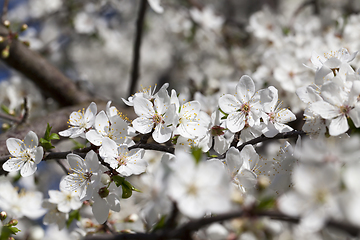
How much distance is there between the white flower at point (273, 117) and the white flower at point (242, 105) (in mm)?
47

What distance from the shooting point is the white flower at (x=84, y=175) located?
3.91 feet

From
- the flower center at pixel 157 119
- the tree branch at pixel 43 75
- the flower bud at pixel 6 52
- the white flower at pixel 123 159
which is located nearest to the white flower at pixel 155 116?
the flower center at pixel 157 119

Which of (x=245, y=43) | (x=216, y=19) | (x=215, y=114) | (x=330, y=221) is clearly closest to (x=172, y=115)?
(x=215, y=114)

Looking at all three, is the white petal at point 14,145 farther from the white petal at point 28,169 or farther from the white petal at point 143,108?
the white petal at point 143,108

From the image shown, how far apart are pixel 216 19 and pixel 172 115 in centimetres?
269

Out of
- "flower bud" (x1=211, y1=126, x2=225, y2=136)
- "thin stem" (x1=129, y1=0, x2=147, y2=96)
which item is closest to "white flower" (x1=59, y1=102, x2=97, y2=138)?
"flower bud" (x1=211, y1=126, x2=225, y2=136)

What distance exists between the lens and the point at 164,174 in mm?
824

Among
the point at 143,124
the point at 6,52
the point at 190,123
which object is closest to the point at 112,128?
the point at 143,124

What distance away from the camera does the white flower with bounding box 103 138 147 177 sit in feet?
3.86

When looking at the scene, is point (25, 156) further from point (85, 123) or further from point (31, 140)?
point (85, 123)

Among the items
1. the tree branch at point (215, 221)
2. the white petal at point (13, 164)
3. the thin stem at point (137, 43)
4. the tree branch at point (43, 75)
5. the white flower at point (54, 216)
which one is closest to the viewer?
the tree branch at point (215, 221)

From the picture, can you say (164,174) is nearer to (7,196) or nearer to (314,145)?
(314,145)

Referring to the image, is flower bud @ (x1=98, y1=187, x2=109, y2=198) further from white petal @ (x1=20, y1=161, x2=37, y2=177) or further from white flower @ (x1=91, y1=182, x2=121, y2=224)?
white petal @ (x1=20, y1=161, x2=37, y2=177)

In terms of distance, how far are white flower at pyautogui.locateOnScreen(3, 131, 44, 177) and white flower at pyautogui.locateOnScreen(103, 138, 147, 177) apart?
13.6 inches
